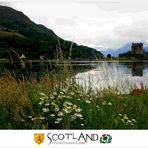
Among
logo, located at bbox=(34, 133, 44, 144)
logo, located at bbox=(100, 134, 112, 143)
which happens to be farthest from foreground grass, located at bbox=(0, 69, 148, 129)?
Answer: logo, located at bbox=(100, 134, 112, 143)

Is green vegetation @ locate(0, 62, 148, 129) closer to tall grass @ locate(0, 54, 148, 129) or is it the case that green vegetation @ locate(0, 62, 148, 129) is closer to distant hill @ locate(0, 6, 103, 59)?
tall grass @ locate(0, 54, 148, 129)

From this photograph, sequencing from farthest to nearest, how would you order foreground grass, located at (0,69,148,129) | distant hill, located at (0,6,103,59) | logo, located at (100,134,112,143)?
distant hill, located at (0,6,103,59), foreground grass, located at (0,69,148,129), logo, located at (100,134,112,143)

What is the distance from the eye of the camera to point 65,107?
22.9 ft

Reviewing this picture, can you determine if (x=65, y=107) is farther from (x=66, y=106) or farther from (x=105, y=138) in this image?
(x=105, y=138)

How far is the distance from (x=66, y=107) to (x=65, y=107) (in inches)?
0.9

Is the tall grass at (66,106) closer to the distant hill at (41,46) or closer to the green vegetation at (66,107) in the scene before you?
the green vegetation at (66,107)

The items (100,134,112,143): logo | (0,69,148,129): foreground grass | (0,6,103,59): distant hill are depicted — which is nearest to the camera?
(100,134,112,143): logo

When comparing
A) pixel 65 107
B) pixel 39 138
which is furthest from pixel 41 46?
pixel 39 138

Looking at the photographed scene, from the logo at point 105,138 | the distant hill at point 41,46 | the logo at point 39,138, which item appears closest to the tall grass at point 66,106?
the logo at point 39,138

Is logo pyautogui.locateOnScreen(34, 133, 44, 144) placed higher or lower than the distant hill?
lower

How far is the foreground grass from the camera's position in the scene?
→ 6.95 m

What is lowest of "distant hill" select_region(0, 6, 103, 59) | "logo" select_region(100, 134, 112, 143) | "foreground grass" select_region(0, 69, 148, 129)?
"logo" select_region(100, 134, 112, 143)

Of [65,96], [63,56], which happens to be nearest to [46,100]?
[65,96]

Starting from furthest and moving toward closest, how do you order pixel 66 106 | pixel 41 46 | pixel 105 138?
pixel 41 46 → pixel 66 106 → pixel 105 138
